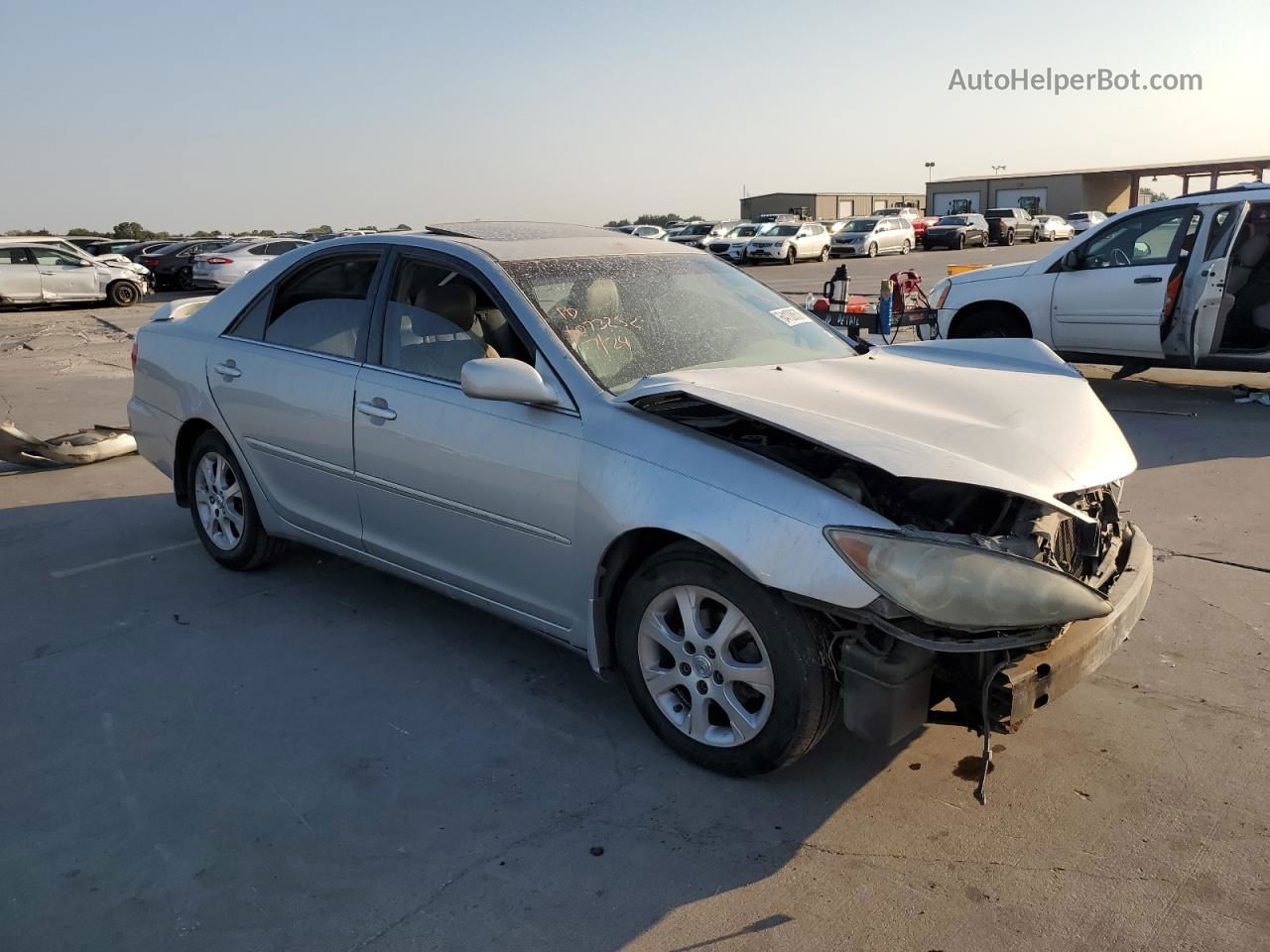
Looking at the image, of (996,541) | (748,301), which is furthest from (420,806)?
(748,301)

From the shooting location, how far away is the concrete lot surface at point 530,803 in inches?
102

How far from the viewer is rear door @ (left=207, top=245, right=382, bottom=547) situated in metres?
4.30

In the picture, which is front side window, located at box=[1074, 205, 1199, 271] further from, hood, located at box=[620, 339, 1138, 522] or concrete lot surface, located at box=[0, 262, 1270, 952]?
hood, located at box=[620, 339, 1138, 522]

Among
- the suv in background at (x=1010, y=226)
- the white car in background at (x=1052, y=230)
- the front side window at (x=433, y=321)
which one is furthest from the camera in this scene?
the white car in background at (x=1052, y=230)

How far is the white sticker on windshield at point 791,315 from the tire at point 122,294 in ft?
78.1

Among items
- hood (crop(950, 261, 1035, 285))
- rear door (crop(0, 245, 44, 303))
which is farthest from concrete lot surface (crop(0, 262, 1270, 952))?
rear door (crop(0, 245, 44, 303))

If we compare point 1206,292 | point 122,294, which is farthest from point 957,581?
point 122,294

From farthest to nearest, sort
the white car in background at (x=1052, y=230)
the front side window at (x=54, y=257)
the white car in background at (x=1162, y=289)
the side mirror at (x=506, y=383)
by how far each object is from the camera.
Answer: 1. the white car in background at (x=1052, y=230)
2. the front side window at (x=54, y=257)
3. the white car in background at (x=1162, y=289)
4. the side mirror at (x=506, y=383)

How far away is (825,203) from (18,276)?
75.2 meters

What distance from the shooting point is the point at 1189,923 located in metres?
2.52

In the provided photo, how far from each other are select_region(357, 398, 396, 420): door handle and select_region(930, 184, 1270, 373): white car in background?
7065mm

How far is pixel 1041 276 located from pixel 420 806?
26.8ft

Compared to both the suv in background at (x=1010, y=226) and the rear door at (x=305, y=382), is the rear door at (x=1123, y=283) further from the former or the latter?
the suv in background at (x=1010, y=226)

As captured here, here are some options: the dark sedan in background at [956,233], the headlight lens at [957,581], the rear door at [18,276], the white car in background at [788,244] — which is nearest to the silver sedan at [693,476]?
the headlight lens at [957,581]
